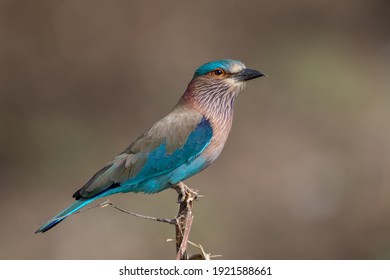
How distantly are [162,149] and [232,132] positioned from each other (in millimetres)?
6286

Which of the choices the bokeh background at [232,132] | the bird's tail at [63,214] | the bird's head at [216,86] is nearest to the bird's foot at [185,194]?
the bird's tail at [63,214]

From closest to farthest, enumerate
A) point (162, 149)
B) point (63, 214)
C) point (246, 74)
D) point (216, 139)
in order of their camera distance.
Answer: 1. point (63, 214)
2. point (162, 149)
3. point (216, 139)
4. point (246, 74)

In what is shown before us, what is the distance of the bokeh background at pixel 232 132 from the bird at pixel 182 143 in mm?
3643

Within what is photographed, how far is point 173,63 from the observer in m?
13.1

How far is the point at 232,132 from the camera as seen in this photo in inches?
466

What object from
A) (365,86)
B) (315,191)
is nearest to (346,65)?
(365,86)

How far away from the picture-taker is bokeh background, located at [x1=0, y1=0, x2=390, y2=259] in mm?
9961

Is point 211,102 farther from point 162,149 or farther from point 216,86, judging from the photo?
point 162,149

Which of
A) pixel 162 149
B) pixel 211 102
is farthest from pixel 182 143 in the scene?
pixel 211 102

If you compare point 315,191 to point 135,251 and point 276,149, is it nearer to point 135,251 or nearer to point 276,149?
point 276,149

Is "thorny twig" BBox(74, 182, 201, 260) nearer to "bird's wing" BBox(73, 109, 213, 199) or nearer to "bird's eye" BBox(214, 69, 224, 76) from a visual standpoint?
"bird's wing" BBox(73, 109, 213, 199)

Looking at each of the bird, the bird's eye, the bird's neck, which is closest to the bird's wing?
the bird

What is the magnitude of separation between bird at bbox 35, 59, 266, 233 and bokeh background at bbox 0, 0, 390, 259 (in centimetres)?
364

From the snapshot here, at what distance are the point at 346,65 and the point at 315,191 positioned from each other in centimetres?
309
